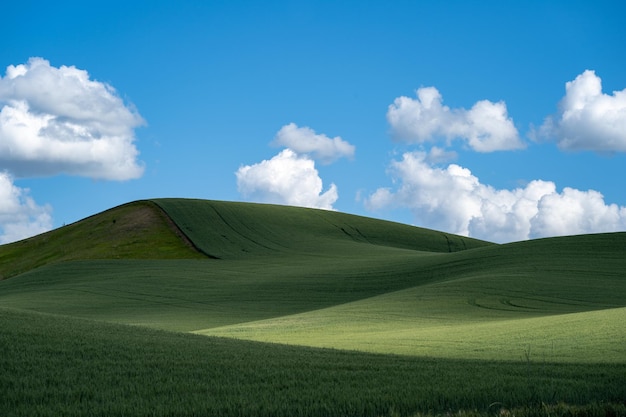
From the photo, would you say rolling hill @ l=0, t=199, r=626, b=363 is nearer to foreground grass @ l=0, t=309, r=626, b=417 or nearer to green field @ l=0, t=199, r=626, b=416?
green field @ l=0, t=199, r=626, b=416

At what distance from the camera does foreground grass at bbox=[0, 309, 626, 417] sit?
7.99 m

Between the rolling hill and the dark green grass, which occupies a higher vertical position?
the dark green grass

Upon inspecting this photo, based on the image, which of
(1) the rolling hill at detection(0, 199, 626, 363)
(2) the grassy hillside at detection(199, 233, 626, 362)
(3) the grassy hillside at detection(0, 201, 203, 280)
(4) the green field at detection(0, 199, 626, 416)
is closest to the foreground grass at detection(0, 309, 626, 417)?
(4) the green field at detection(0, 199, 626, 416)

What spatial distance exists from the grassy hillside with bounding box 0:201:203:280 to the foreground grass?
42689 millimetres

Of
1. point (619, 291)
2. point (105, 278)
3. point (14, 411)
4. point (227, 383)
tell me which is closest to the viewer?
point (14, 411)

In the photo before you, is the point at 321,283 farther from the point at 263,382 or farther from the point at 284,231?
the point at 263,382

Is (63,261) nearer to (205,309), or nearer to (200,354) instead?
(205,309)

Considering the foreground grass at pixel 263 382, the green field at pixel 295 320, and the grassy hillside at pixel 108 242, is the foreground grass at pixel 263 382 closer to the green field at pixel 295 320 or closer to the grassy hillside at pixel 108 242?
the green field at pixel 295 320

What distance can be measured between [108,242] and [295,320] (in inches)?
1419

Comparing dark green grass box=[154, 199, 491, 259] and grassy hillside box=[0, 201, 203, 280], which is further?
dark green grass box=[154, 199, 491, 259]

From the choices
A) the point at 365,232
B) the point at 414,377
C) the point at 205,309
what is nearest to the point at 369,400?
the point at 414,377

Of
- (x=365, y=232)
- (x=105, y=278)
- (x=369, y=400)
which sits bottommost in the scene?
(x=369, y=400)

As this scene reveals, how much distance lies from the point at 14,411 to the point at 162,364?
3378 mm

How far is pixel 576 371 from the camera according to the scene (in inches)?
433
